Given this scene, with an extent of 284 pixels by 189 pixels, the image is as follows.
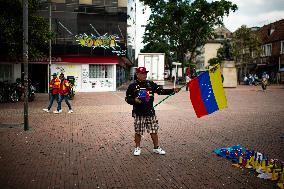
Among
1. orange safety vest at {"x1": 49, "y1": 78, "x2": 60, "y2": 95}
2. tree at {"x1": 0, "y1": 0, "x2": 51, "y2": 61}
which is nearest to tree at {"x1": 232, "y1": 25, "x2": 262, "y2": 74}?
tree at {"x1": 0, "y1": 0, "x2": 51, "y2": 61}

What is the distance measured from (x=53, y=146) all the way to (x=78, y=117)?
18.8 feet

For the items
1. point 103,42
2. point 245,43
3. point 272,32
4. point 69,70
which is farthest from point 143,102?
point 272,32

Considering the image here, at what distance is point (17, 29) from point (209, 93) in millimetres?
15318

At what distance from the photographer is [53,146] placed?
860cm

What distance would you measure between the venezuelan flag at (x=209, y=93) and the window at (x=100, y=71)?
2558cm

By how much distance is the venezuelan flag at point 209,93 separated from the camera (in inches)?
311

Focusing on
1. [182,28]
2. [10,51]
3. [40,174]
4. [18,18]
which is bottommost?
[40,174]

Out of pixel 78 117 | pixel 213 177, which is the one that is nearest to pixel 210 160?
pixel 213 177

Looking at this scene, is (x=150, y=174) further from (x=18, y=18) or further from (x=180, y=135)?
(x=18, y=18)

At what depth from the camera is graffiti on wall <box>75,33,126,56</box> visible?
32.3 m

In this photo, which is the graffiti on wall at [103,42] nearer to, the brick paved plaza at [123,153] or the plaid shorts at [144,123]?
the brick paved plaza at [123,153]

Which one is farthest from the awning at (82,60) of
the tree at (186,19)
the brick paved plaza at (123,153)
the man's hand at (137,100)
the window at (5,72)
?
the man's hand at (137,100)

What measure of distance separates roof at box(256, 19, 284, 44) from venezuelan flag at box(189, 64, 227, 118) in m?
49.8

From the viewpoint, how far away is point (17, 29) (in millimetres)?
20109
